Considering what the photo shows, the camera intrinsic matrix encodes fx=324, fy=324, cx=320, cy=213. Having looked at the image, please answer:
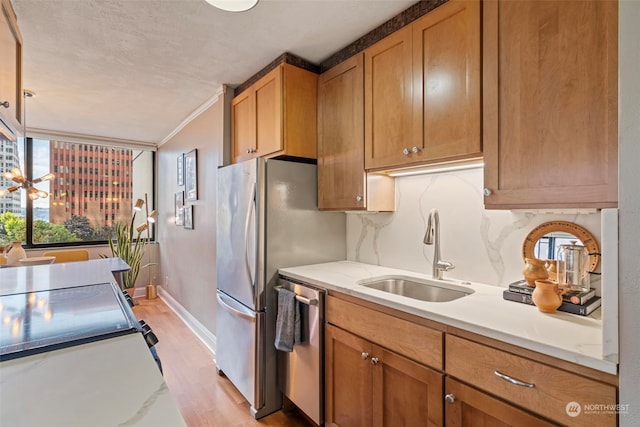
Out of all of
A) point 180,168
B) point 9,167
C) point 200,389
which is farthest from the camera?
point 180,168

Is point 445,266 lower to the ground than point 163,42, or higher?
lower

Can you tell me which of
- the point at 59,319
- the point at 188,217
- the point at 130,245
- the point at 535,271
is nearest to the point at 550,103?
the point at 535,271

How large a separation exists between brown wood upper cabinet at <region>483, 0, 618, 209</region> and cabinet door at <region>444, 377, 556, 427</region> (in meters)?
0.70

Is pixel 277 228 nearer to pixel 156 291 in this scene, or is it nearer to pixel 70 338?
pixel 70 338

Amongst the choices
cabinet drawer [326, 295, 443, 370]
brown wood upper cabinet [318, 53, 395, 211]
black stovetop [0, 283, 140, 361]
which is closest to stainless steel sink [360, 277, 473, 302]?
cabinet drawer [326, 295, 443, 370]

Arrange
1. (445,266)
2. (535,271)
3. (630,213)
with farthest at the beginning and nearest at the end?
1. (445,266)
2. (535,271)
3. (630,213)

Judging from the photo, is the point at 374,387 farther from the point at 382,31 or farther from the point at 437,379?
the point at 382,31

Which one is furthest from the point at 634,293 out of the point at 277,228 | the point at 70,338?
the point at 277,228

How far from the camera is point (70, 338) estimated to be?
86 centimetres

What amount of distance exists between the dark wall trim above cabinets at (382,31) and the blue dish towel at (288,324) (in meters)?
1.53

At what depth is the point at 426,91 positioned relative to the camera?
156 cm

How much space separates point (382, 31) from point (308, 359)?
1.90 metres

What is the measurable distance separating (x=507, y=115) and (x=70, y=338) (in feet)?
5.34

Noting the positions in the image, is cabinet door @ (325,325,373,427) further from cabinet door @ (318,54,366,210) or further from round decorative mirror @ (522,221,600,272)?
round decorative mirror @ (522,221,600,272)
